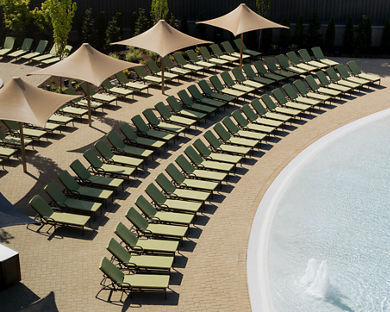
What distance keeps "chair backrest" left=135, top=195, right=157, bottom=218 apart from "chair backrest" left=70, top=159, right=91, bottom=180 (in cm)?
236

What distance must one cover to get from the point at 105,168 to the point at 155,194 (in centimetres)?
240

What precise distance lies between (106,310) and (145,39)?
13.9 meters

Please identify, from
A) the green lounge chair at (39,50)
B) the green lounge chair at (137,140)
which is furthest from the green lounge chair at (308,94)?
the green lounge chair at (39,50)

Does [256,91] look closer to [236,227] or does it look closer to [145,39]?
[145,39]

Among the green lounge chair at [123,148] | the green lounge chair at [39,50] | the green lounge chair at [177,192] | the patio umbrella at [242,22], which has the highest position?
the patio umbrella at [242,22]

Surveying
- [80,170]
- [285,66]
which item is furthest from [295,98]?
[80,170]

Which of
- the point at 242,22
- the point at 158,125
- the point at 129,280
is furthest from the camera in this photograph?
the point at 242,22

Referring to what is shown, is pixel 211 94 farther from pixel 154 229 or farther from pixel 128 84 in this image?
pixel 154 229

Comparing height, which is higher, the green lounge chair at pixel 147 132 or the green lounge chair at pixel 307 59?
the green lounge chair at pixel 307 59

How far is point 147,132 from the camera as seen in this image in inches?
851

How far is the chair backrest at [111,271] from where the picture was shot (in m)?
14.0

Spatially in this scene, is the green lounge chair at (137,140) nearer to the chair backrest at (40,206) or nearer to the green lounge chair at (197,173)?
the green lounge chair at (197,173)

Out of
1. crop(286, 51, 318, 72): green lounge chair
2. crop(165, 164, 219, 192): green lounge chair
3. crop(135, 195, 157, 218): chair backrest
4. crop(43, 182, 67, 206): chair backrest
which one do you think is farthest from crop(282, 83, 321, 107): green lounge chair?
crop(43, 182, 67, 206): chair backrest

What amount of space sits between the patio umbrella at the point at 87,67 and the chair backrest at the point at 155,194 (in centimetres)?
511
